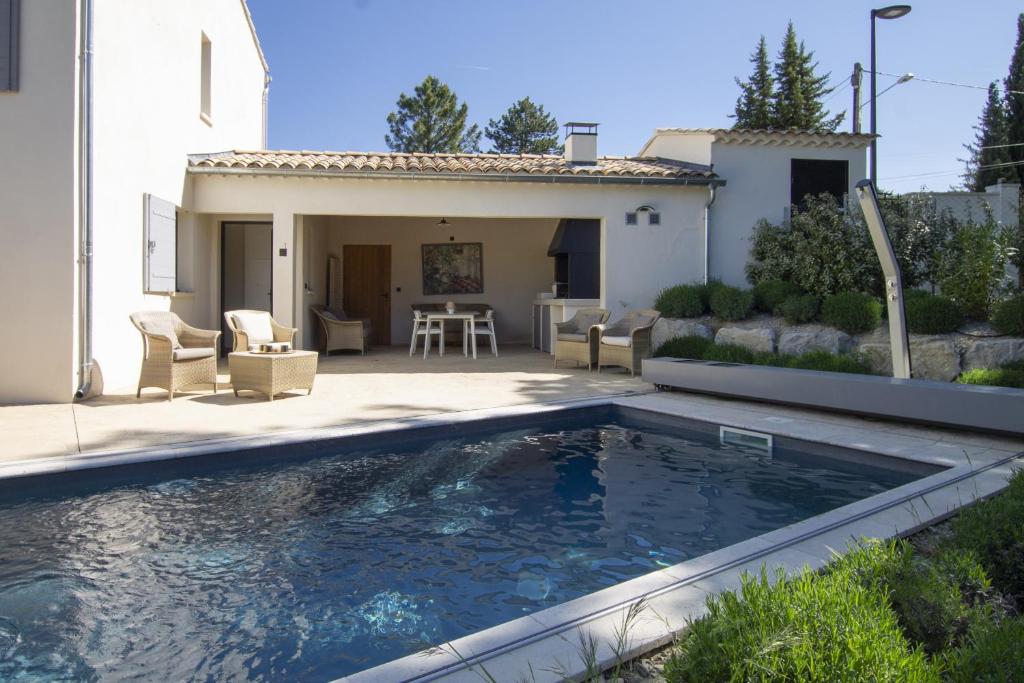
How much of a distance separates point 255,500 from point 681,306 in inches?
318

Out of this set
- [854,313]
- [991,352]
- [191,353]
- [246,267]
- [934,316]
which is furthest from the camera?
[246,267]

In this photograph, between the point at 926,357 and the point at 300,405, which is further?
the point at 926,357

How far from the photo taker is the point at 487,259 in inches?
655

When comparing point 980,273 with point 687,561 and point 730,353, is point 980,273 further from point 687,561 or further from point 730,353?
point 687,561

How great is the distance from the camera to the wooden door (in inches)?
640

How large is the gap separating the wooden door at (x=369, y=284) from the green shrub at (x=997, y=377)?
11.7 metres

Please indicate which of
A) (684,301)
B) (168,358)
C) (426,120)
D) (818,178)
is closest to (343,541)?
(168,358)

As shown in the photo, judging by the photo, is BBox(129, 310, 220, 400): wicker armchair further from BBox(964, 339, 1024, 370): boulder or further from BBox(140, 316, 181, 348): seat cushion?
BBox(964, 339, 1024, 370): boulder

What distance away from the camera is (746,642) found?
1883 millimetres

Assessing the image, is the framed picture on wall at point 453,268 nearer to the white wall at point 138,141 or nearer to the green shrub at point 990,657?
the white wall at point 138,141

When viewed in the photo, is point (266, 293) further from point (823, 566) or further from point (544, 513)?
point (823, 566)

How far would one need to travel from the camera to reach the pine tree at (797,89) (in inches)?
1212

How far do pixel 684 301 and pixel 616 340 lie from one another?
5.44 ft

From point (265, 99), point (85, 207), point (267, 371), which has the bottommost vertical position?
point (267, 371)
